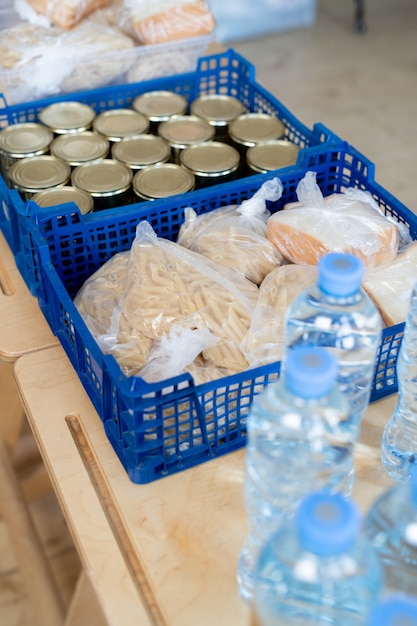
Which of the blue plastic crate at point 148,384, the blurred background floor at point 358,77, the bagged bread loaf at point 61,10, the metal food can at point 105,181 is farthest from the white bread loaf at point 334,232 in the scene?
the blurred background floor at point 358,77

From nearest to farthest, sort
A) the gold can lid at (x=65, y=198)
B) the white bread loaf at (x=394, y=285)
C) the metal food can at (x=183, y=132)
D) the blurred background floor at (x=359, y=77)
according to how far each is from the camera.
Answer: the white bread loaf at (x=394, y=285), the gold can lid at (x=65, y=198), the metal food can at (x=183, y=132), the blurred background floor at (x=359, y=77)

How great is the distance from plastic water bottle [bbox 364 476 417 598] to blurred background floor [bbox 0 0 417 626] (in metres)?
1.41

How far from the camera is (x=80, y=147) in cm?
153

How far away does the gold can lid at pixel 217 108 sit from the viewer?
164cm

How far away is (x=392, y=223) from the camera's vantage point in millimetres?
1199

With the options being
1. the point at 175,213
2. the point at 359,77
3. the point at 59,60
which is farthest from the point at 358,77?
the point at 175,213

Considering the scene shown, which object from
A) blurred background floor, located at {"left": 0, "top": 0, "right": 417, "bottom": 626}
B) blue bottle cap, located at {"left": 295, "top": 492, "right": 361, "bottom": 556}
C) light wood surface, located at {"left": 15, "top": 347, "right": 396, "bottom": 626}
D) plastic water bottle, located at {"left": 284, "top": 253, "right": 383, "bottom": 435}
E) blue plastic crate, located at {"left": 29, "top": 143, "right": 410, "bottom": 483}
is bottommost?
Answer: blurred background floor, located at {"left": 0, "top": 0, "right": 417, "bottom": 626}

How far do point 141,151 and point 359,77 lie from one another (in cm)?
188

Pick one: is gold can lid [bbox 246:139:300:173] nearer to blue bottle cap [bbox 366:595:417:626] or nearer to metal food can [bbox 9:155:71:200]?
metal food can [bbox 9:155:71:200]

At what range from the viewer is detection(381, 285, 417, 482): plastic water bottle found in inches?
38.3

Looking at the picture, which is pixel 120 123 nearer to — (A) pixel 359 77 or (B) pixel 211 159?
(B) pixel 211 159

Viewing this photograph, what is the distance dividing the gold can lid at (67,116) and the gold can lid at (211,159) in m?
0.25

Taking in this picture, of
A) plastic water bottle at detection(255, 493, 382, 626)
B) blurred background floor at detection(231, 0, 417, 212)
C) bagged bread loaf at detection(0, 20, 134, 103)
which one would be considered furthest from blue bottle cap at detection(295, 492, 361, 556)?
blurred background floor at detection(231, 0, 417, 212)

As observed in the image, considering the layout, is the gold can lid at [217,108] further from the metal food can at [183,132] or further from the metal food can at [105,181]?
the metal food can at [105,181]
